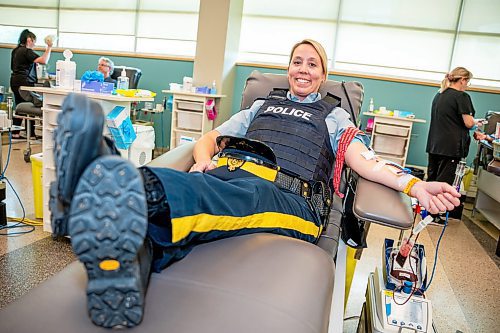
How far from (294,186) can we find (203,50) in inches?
121

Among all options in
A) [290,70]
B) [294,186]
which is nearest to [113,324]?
[294,186]

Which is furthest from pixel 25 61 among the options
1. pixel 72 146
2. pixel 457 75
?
pixel 72 146

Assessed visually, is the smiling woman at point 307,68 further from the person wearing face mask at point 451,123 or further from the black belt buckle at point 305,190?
the person wearing face mask at point 451,123

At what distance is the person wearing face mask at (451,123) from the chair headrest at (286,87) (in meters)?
1.66

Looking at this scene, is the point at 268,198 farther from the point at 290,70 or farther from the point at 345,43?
the point at 345,43

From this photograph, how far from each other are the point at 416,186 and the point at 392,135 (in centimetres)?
271

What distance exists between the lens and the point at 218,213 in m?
0.84

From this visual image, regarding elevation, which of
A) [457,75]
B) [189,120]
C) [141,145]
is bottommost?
[141,145]

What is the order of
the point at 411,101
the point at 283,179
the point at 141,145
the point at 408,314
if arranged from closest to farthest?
the point at 408,314 → the point at 283,179 → the point at 141,145 → the point at 411,101

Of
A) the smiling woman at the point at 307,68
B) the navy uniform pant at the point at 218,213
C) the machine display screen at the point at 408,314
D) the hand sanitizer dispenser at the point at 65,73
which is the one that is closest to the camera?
the navy uniform pant at the point at 218,213

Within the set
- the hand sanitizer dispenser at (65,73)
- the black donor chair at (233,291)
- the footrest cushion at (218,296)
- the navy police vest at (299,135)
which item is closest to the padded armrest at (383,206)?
the black donor chair at (233,291)

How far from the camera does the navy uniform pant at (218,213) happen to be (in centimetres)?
74

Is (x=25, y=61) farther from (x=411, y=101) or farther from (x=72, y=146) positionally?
(x=72, y=146)

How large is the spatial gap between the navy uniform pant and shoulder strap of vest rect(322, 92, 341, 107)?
20.0 inches
